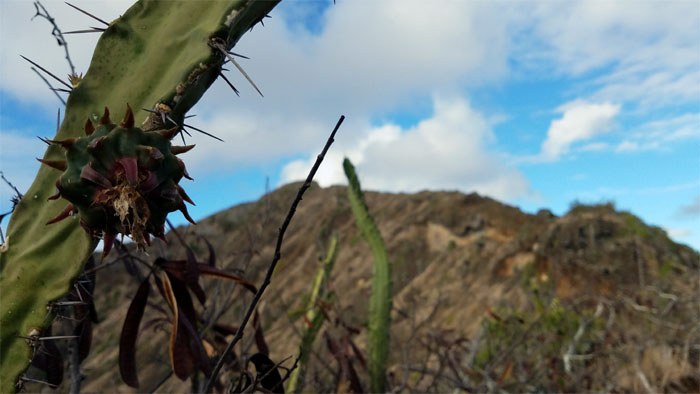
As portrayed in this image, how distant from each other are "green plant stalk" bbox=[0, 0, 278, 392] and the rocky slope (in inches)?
31.9

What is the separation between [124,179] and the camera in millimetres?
933

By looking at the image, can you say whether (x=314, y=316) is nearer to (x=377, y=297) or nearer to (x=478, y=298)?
(x=377, y=297)

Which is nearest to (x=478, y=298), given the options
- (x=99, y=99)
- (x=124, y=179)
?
(x=99, y=99)

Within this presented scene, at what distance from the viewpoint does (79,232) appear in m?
1.27

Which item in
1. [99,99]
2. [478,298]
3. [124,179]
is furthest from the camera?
[478,298]

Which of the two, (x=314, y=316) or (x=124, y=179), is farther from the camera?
(x=314, y=316)

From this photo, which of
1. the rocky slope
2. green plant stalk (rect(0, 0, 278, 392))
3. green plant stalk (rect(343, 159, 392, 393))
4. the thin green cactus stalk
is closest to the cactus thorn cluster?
green plant stalk (rect(0, 0, 278, 392))

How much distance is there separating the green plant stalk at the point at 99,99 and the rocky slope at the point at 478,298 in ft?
2.66

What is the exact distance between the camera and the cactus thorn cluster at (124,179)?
0.92m

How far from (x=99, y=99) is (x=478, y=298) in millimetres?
11895

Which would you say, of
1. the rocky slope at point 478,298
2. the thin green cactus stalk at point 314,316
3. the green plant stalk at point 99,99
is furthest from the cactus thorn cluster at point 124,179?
the thin green cactus stalk at point 314,316

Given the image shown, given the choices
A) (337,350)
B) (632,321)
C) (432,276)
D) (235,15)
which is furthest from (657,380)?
(432,276)

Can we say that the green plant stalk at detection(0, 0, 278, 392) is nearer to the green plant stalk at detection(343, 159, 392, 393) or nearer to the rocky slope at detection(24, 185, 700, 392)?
the rocky slope at detection(24, 185, 700, 392)

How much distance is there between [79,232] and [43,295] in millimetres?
178
